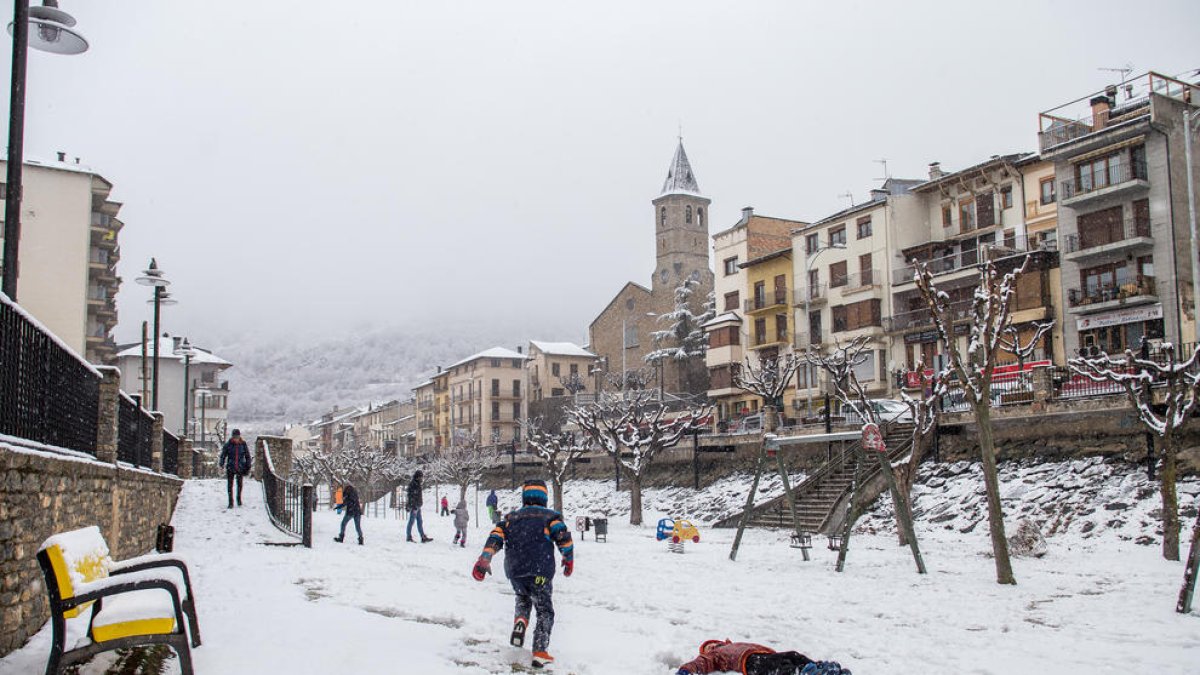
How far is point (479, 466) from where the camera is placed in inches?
2512

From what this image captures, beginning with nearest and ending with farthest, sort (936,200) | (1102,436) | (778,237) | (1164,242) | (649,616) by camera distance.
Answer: (649,616) → (1102,436) → (1164,242) → (936,200) → (778,237)

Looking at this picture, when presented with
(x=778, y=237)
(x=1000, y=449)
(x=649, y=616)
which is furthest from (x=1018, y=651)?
(x=778, y=237)

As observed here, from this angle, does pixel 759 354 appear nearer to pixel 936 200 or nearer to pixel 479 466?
pixel 936 200

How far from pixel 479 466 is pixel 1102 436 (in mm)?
44323

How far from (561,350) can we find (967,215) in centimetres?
5594

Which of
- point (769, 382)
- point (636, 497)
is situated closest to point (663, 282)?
point (769, 382)

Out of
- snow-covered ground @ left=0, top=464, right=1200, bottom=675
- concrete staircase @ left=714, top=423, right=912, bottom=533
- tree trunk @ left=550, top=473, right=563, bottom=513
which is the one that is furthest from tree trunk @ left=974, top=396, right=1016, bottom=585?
tree trunk @ left=550, top=473, right=563, bottom=513

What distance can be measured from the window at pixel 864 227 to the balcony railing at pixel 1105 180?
11500 mm

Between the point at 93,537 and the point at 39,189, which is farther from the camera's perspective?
the point at 39,189

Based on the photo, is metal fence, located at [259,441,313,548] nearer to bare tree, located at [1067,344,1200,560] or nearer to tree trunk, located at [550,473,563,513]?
bare tree, located at [1067,344,1200,560]

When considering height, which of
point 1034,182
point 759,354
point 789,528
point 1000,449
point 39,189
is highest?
point 39,189

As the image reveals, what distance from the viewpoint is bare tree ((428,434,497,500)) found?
2409 inches

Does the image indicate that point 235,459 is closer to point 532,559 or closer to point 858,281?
point 532,559

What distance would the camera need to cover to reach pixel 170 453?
22781 mm
